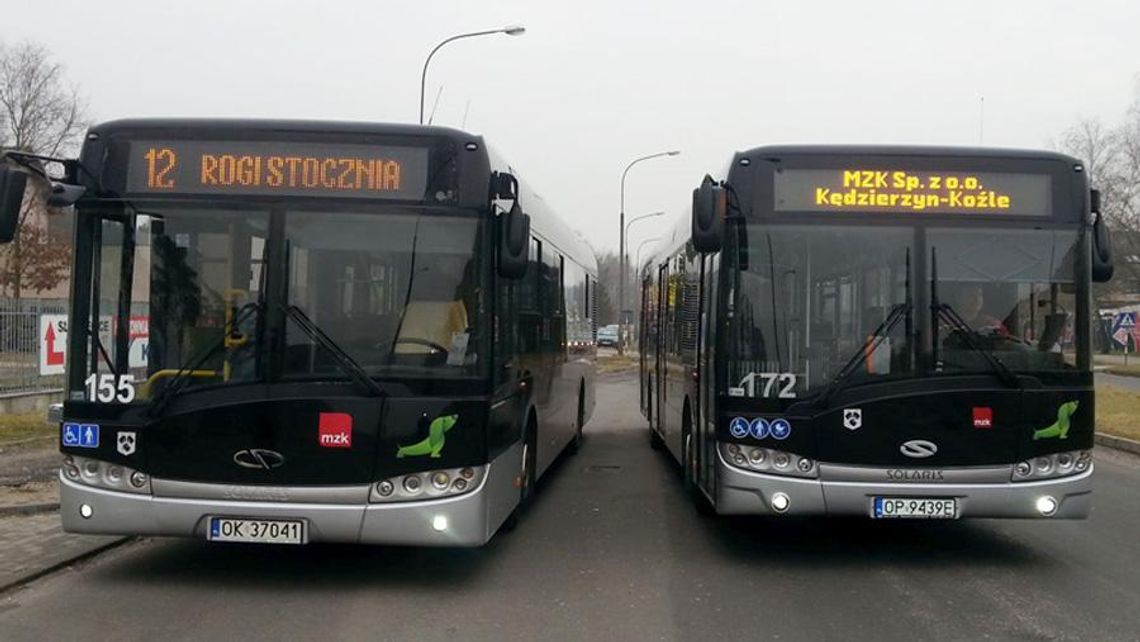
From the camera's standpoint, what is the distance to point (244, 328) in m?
6.55

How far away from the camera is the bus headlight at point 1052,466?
7.27 meters

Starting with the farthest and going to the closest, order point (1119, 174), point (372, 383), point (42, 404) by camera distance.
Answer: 1. point (1119, 174)
2. point (42, 404)
3. point (372, 383)

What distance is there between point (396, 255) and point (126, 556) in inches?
125

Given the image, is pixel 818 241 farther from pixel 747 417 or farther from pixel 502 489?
pixel 502 489

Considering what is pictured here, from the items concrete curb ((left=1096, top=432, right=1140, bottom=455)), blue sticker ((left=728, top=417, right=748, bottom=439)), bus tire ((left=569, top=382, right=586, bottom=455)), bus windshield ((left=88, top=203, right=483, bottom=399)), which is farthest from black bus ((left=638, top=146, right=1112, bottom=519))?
concrete curb ((left=1096, top=432, right=1140, bottom=455))

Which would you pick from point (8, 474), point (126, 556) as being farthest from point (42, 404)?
point (126, 556)

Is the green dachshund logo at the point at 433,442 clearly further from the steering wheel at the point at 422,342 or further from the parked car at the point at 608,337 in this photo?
the parked car at the point at 608,337

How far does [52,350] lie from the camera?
1625 cm

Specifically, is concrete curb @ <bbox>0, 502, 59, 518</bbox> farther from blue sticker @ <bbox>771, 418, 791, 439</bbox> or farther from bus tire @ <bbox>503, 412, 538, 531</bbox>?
blue sticker @ <bbox>771, 418, 791, 439</bbox>

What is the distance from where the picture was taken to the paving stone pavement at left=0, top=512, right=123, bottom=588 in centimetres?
702

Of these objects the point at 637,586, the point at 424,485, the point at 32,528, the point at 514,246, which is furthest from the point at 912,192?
the point at 32,528

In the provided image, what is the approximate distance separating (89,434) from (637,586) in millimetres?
3601

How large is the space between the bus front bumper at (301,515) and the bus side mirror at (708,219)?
2.25 m

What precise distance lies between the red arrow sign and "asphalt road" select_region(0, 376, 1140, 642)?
9141 mm
